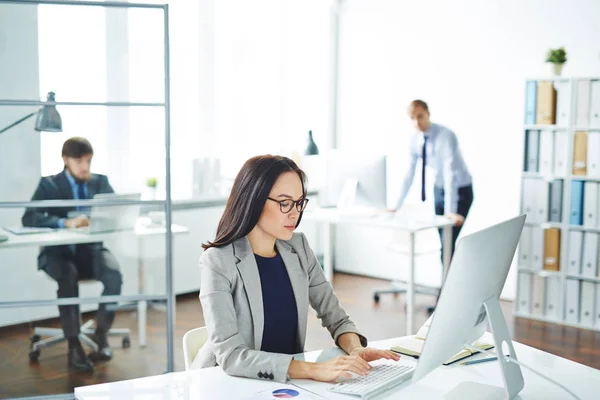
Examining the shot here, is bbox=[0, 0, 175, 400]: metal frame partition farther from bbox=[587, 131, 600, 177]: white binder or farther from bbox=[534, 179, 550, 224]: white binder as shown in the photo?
bbox=[587, 131, 600, 177]: white binder

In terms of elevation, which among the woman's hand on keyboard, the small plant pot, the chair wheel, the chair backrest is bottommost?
the chair wheel

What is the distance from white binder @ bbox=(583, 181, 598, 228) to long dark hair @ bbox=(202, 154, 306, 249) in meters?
3.62

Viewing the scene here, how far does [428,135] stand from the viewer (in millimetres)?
5809

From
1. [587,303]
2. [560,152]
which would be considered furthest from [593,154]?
[587,303]

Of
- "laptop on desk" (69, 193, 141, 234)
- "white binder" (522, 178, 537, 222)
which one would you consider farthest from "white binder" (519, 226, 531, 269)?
"laptop on desk" (69, 193, 141, 234)

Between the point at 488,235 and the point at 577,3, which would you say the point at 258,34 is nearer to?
the point at 577,3

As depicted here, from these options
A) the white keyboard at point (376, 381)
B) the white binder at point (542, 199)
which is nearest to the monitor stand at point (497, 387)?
the white keyboard at point (376, 381)

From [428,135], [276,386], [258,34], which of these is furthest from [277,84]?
[276,386]

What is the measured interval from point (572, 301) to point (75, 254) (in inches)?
140

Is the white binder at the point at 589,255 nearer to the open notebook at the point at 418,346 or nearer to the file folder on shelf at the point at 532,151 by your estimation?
the file folder on shelf at the point at 532,151

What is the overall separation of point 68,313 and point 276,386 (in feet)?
7.42

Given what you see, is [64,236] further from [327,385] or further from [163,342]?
[327,385]

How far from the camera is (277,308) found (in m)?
2.37

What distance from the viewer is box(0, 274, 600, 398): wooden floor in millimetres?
3859
